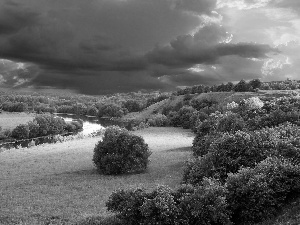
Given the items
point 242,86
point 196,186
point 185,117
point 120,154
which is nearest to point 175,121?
point 185,117

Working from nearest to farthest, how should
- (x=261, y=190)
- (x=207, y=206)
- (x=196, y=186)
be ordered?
(x=207, y=206) → (x=261, y=190) → (x=196, y=186)

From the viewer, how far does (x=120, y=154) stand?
153 ft

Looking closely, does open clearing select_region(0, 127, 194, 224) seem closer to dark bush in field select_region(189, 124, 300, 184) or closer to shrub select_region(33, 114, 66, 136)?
dark bush in field select_region(189, 124, 300, 184)

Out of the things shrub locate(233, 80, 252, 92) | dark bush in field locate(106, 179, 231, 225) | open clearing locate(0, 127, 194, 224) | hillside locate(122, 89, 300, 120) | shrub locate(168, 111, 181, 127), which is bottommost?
open clearing locate(0, 127, 194, 224)

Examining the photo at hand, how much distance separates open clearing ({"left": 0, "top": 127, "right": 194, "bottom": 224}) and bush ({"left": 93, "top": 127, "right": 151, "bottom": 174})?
5.12 ft

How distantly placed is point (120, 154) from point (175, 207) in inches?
1059

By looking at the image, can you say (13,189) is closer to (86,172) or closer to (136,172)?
(86,172)

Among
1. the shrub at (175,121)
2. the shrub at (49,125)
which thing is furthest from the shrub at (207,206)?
the shrub at (49,125)

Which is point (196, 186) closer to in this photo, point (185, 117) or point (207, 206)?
point (207, 206)

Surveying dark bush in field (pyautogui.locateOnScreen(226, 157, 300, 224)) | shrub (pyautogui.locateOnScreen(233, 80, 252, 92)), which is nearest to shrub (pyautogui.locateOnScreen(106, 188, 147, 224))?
dark bush in field (pyautogui.locateOnScreen(226, 157, 300, 224))

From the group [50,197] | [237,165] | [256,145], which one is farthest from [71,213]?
[256,145]

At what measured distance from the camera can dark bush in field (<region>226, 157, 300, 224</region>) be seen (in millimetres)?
20906

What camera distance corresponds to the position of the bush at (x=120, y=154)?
45875mm

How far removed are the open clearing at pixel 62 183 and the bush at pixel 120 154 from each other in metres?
1.56
